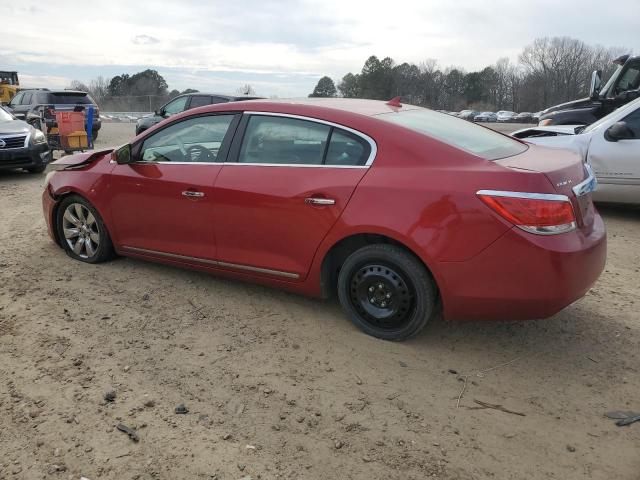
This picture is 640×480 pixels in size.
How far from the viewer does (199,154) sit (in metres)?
4.25

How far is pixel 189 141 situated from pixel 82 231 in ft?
5.01

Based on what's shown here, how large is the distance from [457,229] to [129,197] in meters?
2.78

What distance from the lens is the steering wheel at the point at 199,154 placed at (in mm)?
4179

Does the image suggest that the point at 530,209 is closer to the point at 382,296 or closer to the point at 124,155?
the point at 382,296

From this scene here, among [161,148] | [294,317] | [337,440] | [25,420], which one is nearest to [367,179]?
[294,317]

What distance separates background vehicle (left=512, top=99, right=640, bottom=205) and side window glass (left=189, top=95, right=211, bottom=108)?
29.8ft

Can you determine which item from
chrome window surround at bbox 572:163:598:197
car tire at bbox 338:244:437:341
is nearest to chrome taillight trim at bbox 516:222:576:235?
chrome window surround at bbox 572:163:598:197

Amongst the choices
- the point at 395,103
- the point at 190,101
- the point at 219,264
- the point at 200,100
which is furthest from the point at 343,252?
the point at 190,101

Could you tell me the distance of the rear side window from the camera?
17297 mm

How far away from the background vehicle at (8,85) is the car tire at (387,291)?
29.3 m

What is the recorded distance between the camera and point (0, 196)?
27.6 ft

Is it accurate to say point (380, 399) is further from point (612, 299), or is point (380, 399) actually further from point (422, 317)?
point (612, 299)

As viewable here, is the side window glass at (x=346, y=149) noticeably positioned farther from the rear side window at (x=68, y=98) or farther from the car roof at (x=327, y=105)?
the rear side window at (x=68, y=98)

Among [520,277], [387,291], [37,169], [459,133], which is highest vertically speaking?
[459,133]
